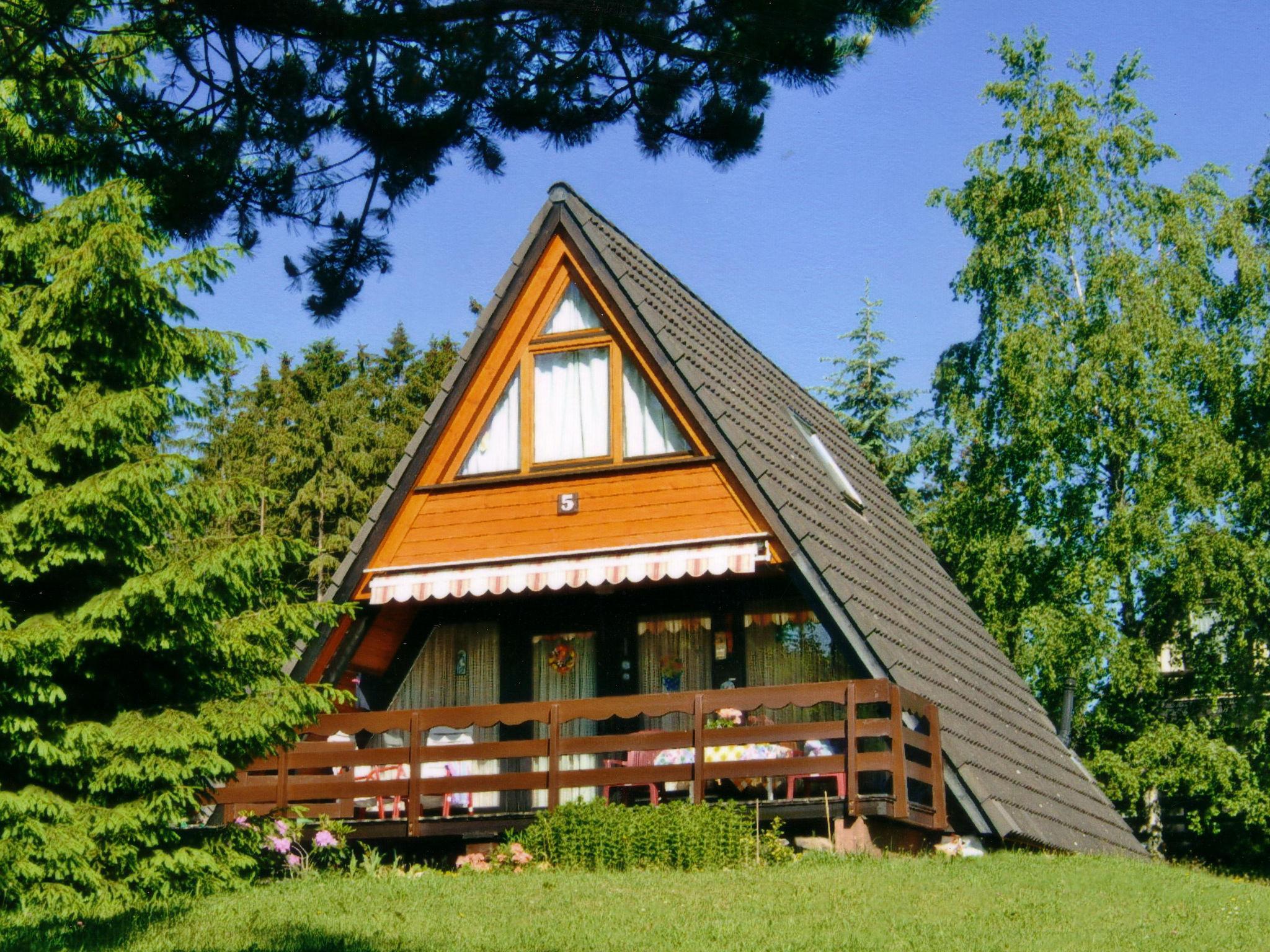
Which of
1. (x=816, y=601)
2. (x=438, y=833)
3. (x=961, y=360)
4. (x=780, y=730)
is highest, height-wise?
(x=961, y=360)

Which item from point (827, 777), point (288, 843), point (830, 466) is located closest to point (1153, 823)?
point (830, 466)

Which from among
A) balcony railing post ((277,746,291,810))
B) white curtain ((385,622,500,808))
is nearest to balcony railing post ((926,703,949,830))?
white curtain ((385,622,500,808))

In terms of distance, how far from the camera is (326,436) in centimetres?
4409

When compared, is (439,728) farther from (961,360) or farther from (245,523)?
(245,523)

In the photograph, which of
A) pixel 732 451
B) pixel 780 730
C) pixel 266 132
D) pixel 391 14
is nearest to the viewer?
pixel 391 14

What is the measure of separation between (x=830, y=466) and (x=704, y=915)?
9900 mm

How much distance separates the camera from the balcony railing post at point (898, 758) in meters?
13.0

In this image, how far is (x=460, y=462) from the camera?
54.2ft

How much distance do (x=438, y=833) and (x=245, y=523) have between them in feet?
108

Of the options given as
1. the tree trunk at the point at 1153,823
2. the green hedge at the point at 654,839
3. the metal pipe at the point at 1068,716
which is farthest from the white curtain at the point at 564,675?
the tree trunk at the point at 1153,823

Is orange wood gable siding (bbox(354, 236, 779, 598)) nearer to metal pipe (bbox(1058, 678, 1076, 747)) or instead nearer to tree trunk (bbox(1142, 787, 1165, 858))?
metal pipe (bbox(1058, 678, 1076, 747))

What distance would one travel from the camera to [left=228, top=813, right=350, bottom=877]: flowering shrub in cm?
1277

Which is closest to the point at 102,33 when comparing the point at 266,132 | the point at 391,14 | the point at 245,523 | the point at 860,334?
the point at 266,132

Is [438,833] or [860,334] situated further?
[860,334]
